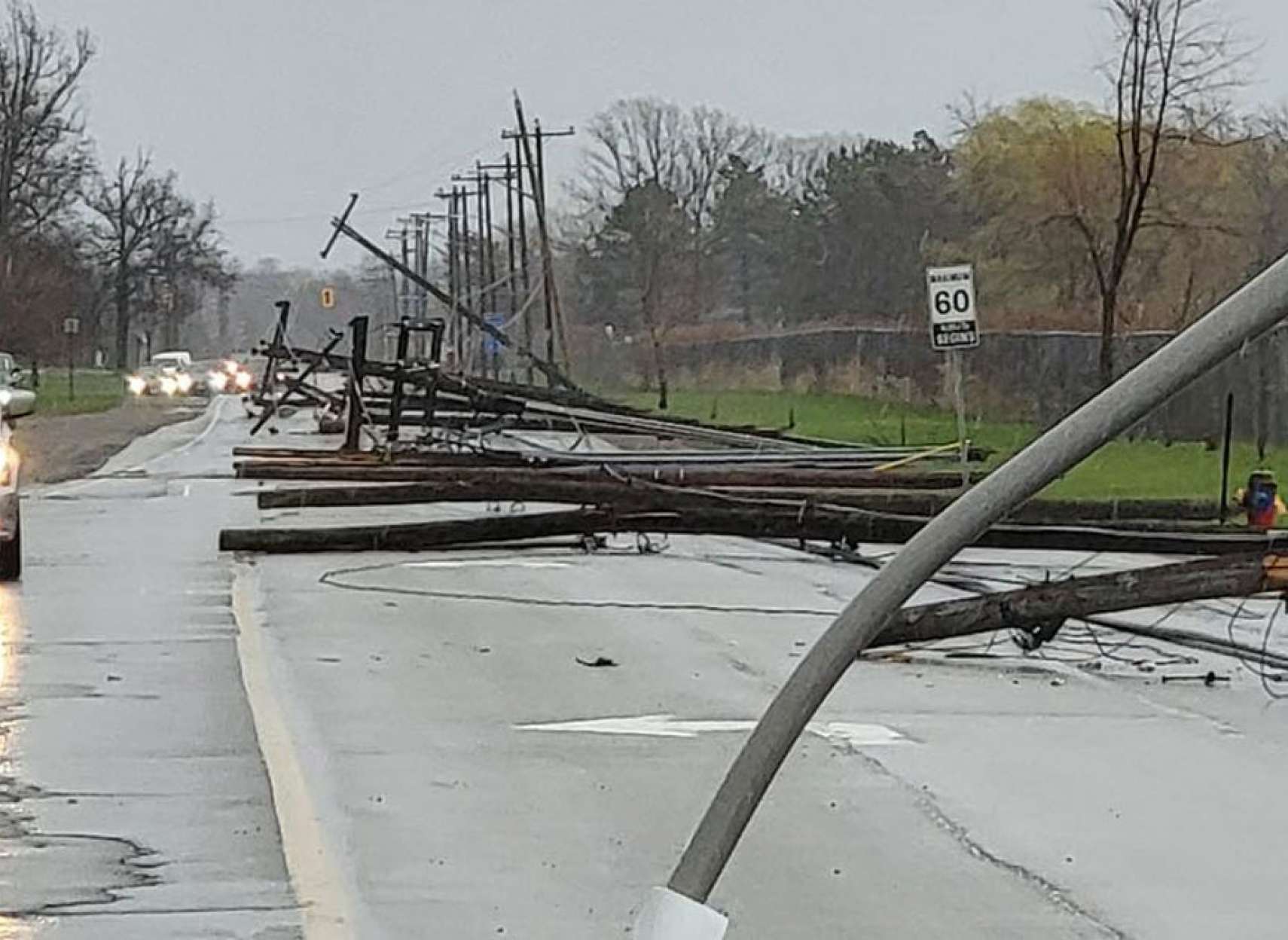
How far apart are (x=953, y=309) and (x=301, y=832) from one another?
19.2 m

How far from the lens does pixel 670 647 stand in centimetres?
1580

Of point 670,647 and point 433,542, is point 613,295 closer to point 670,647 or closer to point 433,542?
point 433,542

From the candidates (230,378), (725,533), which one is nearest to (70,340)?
(230,378)

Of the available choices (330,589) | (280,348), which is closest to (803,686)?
(330,589)

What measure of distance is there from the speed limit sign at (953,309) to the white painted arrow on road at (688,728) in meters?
15.6

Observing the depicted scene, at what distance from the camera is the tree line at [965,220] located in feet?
156

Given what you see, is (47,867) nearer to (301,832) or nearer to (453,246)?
(301,832)

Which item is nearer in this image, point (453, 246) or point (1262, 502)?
point (1262, 502)

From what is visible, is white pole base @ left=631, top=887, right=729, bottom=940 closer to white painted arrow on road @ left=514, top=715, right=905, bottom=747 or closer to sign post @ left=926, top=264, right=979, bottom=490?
white painted arrow on road @ left=514, top=715, right=905, bottom=747

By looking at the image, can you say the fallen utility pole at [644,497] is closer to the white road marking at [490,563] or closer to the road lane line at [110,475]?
the white road marking at [490,563]

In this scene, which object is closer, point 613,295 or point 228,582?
point 228,582

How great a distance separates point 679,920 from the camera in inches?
167

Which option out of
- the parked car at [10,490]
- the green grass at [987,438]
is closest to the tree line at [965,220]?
the green grass at [987,438]

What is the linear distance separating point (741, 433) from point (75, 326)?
5219 cm
